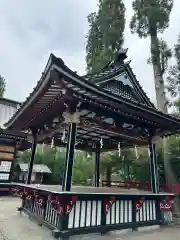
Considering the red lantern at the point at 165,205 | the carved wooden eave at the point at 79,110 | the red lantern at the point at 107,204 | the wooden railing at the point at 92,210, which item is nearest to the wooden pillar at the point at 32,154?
the carved wooden eave at the point at 79,110

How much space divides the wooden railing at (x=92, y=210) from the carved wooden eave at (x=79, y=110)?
2066 mm

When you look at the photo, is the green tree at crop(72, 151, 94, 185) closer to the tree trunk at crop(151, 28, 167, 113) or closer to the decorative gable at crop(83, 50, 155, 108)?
the tree trunk at crop(151, 28, 167, 113)

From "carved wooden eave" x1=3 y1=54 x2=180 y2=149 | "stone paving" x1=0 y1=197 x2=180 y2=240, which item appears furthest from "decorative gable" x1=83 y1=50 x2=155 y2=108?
"stone paving" x1=0 y1=197 x2=180 y2=240

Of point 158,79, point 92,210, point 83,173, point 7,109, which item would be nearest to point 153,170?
point 92,210

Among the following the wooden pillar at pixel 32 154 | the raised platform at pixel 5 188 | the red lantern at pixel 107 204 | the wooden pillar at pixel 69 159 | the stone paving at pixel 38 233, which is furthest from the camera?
the raised platform at pixel 5 188

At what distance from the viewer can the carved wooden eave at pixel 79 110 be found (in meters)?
4.62

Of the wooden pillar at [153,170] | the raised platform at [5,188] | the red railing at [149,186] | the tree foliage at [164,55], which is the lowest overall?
the raised platform at [5,188]

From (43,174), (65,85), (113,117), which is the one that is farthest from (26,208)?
(43,174)

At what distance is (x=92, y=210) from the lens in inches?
212

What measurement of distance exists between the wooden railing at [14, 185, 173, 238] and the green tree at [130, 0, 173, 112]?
A: 579 centimetres

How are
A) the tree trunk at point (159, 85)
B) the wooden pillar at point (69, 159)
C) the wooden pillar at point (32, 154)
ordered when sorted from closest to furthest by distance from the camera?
the wooden pillar at point (69, 159) → the wooden pillar at point (32, 154) → the tree trunk at point (159, 85)

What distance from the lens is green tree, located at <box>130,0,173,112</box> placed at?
11094 mm

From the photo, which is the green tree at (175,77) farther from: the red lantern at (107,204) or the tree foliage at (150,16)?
the red lantern at (107,204)

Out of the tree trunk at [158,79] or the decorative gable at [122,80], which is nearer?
the decorative gable at [122,80]
